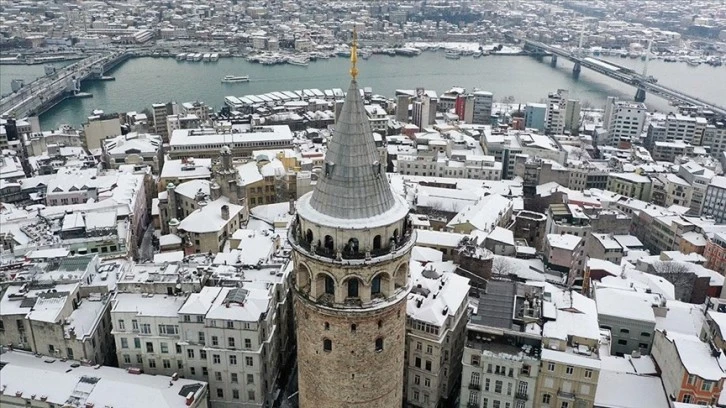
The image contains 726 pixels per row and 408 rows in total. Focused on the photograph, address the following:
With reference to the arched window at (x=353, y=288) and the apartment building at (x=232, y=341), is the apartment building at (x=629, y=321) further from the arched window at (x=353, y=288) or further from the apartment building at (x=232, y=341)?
the arched window at (x=353, y=288)

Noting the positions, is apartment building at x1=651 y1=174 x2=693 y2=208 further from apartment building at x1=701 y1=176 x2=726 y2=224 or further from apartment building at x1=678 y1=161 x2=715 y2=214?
apartment building at x1=701 y1=176 x2=726 y2=224

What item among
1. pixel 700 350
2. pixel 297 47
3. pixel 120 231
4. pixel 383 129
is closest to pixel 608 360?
pixel 700 350

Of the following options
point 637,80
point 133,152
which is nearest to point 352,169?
point 133,152

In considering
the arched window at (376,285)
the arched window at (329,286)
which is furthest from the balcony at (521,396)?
the arched window at (329,286)

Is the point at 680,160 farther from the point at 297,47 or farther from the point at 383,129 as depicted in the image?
the point at 297,47

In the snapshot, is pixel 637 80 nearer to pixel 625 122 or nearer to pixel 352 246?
pixel 625 122

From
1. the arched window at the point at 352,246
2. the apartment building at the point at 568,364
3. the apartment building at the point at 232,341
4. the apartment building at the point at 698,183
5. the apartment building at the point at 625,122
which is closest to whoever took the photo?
the arched window at the point at 352,246

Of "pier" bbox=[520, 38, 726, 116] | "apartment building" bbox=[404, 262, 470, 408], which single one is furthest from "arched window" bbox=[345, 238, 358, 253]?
"pier" bbox=[520, 38, 726, 116]
